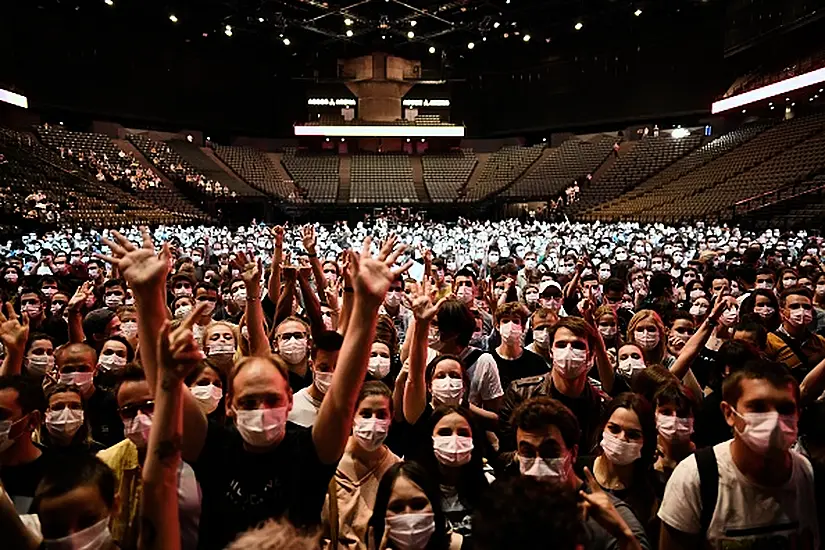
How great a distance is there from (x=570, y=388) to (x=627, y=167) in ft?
119

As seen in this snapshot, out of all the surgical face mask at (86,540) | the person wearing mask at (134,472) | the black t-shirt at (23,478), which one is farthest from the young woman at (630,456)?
the black t-shirt at (23,478)

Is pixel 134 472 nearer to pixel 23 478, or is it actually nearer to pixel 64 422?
pixel 23 478

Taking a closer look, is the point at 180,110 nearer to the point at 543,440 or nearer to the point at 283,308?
the point at 283,308

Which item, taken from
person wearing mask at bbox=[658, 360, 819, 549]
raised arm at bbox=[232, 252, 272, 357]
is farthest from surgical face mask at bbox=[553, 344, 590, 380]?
raised arm at bbox=[232, 252, 272, 357]

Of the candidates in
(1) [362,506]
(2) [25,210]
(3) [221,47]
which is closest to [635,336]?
(1) [362,506]

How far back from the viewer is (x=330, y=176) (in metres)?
42.8

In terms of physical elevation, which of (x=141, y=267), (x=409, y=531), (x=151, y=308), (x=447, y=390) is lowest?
(x=409, y=531)

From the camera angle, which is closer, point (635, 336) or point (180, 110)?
point (635, 336)

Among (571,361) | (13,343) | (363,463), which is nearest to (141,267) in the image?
(363,463)

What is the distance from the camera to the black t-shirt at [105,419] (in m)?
3.70

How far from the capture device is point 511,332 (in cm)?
453

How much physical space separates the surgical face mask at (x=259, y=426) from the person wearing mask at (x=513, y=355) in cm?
242

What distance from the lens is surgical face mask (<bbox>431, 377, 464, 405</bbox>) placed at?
3482 millimetres

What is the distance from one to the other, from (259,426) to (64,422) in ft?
5.43
